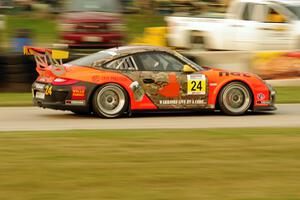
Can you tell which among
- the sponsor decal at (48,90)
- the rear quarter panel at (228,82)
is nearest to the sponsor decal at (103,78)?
the sponsor decal at (48,90)

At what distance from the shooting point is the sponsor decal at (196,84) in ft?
42.5

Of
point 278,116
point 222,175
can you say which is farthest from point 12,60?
point 222,175

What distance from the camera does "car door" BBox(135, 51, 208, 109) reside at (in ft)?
42.2

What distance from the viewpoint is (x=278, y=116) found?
13.2m

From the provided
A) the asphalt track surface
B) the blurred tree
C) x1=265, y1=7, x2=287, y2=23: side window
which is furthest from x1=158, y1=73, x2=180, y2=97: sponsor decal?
the blurred tree

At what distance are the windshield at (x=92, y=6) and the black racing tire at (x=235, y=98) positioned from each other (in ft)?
35.5

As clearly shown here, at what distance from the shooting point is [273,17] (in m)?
20.8

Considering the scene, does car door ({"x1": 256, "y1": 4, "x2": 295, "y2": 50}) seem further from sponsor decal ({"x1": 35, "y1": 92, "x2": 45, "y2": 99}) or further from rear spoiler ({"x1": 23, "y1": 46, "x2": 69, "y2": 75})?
sponsor decal ({"x1": 35, "y1": 92, "x2": 45, "y2": 99})

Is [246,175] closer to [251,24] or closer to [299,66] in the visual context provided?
[299,66]

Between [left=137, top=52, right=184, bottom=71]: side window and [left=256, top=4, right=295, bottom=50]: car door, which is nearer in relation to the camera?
[left=137, top=52, right=184, bottom=71]: side window

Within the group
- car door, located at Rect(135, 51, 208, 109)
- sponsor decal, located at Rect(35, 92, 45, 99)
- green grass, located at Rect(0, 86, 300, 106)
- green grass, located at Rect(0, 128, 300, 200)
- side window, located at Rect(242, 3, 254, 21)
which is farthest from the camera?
side window, located at Rect(242, 3, 254, 21)

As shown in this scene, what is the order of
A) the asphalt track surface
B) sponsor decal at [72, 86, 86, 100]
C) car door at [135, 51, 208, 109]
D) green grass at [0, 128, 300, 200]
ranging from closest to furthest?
1. green grass at [0, 128, 300, 200]
2. the asphalt track surface
3. sponsor decal at [72, 86, 86, 100]
4. car door at [135, 51, 208, 109]

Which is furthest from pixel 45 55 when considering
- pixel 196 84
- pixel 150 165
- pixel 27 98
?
pixel 150 165

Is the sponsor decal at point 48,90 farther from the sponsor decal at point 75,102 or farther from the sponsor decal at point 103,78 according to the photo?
the sponsor decal at point 103,78
